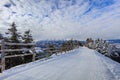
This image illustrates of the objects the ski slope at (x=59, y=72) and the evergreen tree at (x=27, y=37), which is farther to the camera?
the evergreen tree at (x=27, y=37)

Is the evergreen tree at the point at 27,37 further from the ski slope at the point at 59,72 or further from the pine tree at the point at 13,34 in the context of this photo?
the ski slope at the point at 59,72

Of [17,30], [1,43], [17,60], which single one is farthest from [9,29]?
[1,43]

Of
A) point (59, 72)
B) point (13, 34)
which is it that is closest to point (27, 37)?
point (13, 34)

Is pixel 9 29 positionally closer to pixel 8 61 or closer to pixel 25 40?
pixel 25 40

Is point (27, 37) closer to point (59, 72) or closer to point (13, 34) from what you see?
point (13, 34)

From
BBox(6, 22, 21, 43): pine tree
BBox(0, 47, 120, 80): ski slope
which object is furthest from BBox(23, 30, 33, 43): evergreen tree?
BBox(0, 47, 120, 80): ski slope

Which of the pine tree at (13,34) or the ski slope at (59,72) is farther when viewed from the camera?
the pine tree at (13,34)

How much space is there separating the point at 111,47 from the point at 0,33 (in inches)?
1080

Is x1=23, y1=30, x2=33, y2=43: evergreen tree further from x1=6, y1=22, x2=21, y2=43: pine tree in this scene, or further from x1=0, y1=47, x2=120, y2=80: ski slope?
x1=0, y1=47, x2=120, y2=80: ski slope

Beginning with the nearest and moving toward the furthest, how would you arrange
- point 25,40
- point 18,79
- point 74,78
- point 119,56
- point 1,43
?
point 18,79
point 74,78
point 1,43
point 119,56
point 25,40

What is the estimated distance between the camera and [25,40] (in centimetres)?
5322

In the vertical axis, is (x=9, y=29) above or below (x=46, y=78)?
above

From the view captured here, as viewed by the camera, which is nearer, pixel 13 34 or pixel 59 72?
pixel 59 72

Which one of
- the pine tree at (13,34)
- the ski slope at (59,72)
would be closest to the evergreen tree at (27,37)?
the pine tree at (13,34)
